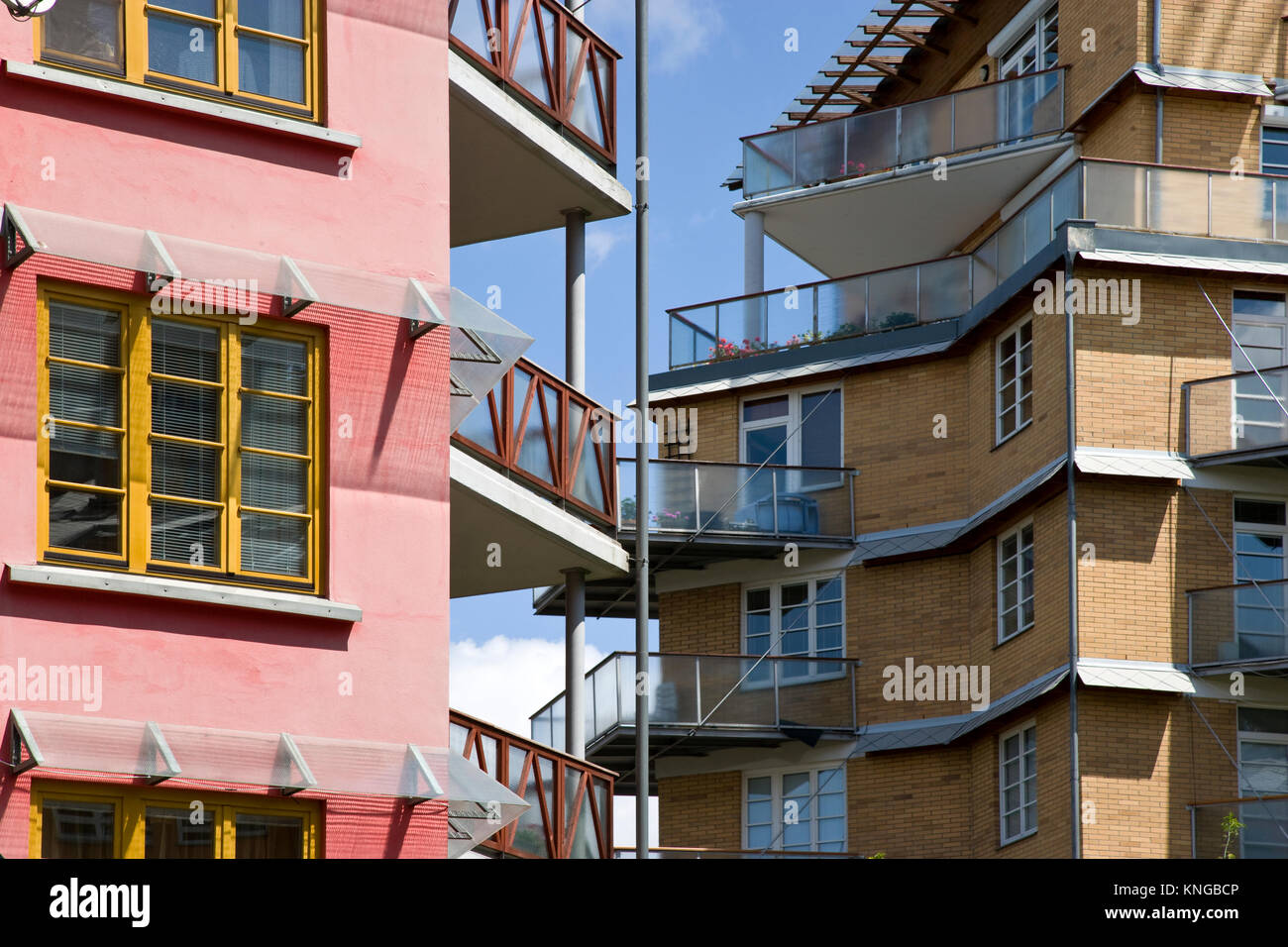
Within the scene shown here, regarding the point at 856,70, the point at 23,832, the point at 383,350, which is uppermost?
the point at 856,70

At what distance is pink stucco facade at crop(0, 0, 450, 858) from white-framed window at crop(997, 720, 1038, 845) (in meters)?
19.7

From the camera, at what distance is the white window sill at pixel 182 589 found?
576 inches

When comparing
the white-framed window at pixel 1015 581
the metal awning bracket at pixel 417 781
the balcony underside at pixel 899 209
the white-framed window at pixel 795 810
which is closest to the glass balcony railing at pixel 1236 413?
the white-framed window at pixel 1015 581

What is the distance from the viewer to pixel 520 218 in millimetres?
22969

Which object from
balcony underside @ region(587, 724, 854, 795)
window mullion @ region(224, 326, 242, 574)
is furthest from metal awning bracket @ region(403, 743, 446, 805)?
balcony underside @ region(587, 724, 854, 795)

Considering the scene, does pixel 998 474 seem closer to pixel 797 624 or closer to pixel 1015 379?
pixel 1015 379

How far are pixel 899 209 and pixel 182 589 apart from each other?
29186mm

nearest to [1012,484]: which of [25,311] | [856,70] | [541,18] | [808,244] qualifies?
[808,244]

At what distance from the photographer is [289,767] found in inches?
603

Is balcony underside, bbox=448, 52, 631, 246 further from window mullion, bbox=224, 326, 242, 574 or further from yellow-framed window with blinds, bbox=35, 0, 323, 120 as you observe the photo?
window mullion, bbox=224, 326, 242, 574

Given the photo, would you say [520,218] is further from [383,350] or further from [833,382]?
[833,382]

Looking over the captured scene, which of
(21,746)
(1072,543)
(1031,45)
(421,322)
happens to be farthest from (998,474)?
(21,746)

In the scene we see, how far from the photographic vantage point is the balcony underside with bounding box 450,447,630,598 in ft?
67.5
